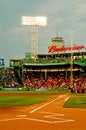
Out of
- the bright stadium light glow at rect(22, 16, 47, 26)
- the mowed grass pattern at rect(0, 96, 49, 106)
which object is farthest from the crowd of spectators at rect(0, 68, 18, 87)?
the mowed grass pattern at rect(0, 96, 49, 106)

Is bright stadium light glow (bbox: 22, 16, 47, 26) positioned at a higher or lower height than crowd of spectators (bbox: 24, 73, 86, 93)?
higher

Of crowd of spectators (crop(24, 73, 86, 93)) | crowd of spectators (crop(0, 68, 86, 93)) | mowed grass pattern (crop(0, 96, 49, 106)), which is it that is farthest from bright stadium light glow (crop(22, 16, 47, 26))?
mowed grass pattern (crop(0, 96, 49, 106))

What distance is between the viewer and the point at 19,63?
13012 cm

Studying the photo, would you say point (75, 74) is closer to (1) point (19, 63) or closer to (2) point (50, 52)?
(2) point (50, 52)

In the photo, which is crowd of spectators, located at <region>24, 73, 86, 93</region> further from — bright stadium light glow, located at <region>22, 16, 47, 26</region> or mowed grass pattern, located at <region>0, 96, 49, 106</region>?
mowed grass pattern, located at <region>0, 96, 49, 106</region>

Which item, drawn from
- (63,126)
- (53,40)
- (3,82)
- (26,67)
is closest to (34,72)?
(26,67)

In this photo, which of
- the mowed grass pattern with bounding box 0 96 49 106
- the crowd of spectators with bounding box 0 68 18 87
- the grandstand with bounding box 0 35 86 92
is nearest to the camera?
the mowed grass pattern with bounding box 0 96 49 106

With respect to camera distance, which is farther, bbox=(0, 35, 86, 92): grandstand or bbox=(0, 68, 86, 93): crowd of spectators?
bbox=(0, 35, 86, 92): grandstand

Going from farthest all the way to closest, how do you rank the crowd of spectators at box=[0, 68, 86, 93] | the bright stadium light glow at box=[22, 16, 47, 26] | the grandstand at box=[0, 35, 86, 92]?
the bright stadium light glow at box=[22, 16, 47, 26], the grandstand at box=[0, 35, 86, 92], the crowd of spectators at box=[0, 68, 86, 93]

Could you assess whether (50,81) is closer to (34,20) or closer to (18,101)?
(34,20)

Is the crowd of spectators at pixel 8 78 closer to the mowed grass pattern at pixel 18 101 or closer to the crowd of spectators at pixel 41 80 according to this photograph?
the crowd of spectators at pixel 41 80

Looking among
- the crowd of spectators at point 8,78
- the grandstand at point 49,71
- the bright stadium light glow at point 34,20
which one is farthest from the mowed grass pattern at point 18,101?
the bright stadium light glow at point 34,20

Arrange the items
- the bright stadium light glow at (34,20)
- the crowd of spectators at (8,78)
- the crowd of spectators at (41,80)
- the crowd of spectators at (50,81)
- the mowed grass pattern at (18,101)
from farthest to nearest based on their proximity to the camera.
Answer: the bright stadium light glow at (34,20), the crowd of spectators at (8,78), the crowd of spectators at (41,80), the crowd of spectators at (50,81), the mowed grass pattern at (18,101)

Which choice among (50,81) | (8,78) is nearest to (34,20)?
(8,78)
